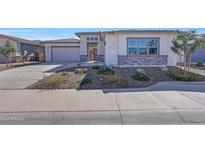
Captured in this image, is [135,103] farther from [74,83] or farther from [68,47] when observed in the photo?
[68,47]

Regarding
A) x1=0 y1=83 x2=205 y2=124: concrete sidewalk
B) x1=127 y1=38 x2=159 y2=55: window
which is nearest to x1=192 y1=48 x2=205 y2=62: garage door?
x1=127 y1=38 x2=159 y2=55: window

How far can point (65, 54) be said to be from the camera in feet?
119

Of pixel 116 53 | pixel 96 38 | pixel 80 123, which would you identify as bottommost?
pixel 80 123

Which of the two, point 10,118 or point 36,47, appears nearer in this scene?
point 10,118

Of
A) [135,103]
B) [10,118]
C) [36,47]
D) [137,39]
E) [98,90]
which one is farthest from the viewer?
[36,47]

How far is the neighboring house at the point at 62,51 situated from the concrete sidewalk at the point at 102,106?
25.3 metres

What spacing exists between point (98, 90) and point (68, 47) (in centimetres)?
2608

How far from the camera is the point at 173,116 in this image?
6.94m

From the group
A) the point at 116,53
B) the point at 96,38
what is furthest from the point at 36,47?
the point at 116,53

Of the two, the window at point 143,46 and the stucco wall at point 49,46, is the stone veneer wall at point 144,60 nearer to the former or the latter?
the window at point 143,46

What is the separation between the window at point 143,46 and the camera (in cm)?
1925

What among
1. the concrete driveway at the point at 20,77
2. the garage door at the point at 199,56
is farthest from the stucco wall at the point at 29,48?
the garage door at the point at 199,56

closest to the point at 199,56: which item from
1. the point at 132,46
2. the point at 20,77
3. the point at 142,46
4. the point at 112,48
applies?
the point at 142,46

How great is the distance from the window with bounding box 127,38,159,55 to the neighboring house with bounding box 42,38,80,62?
17985 millimetres
